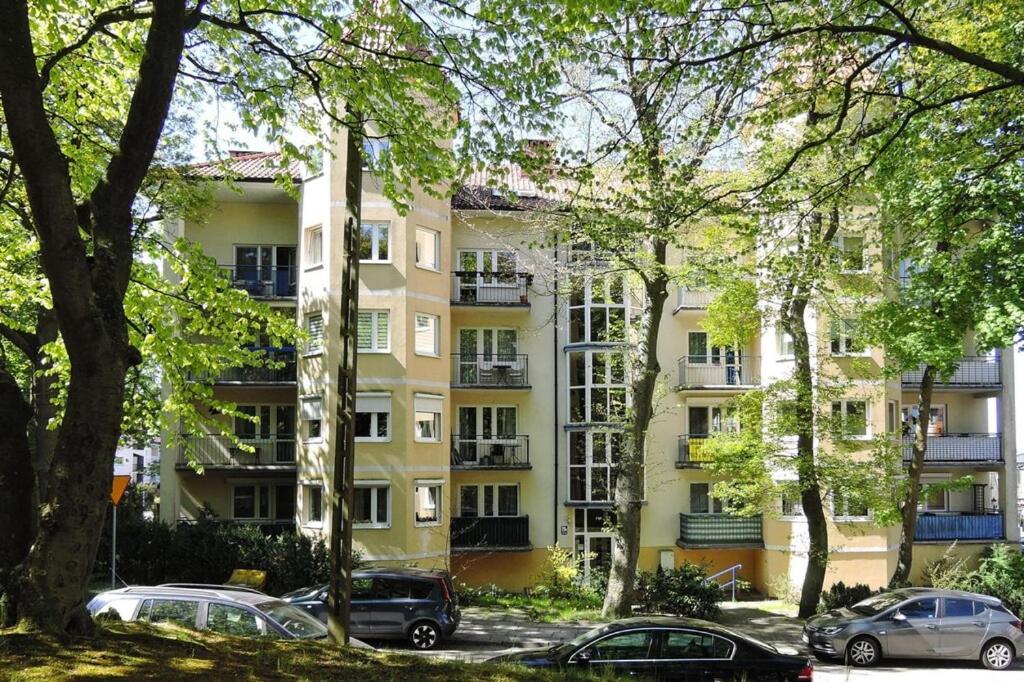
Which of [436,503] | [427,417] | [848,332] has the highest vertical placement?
[848,332]

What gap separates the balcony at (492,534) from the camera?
99.6ft

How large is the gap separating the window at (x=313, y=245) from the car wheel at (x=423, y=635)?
1415cm

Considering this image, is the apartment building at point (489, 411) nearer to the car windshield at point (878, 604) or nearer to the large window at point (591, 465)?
the large window at point (591, 465)

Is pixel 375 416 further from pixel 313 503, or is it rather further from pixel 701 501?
pixel 701 501

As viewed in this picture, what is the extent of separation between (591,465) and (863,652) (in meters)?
14.1

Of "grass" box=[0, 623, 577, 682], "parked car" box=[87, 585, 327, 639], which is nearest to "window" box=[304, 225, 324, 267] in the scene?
"parked car" box=[87, 585, 327, 639]

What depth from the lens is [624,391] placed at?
30.9 metres

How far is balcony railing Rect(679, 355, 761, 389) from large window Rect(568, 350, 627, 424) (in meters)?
2.45

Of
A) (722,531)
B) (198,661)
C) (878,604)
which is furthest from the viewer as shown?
(722,531)

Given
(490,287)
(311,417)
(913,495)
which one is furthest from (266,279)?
(913,495)

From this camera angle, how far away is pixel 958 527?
31.0 metres

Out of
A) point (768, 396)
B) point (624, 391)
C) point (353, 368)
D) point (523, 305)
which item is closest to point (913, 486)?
point (768, 396)

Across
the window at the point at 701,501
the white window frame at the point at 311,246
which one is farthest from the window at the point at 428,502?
the window at the point at 701,501

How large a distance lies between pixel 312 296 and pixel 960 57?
23880 millimetres
